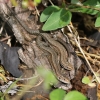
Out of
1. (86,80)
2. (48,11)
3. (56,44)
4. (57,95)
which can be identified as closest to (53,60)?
(56,44)

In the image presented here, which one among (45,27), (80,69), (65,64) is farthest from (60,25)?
(80,69)

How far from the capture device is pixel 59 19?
6.94 ft

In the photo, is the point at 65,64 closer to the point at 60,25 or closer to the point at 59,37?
the point at 59,37

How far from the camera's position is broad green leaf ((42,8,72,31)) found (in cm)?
209

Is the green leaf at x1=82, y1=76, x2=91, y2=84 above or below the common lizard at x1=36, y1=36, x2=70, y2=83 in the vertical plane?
below

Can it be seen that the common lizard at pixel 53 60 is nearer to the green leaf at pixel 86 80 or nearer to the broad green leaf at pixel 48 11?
the green leaf at pixel 86 80

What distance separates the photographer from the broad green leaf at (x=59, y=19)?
2.09 metres

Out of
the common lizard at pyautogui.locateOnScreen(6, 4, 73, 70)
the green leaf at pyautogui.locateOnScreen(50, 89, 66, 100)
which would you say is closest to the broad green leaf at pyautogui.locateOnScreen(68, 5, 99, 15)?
the common lizard at pyautogui.locateOnScreen(6, 4, 73, 70)

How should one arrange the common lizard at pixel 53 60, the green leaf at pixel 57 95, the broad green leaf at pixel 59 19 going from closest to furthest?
the green leaf at pixel 57 95
the broad green leaf at pixel 59 19
the common lizard at pixel 53 60

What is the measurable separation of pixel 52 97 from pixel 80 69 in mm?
1158

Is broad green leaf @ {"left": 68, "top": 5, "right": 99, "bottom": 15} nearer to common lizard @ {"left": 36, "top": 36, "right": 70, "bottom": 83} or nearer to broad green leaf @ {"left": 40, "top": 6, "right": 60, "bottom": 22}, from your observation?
broad green leaf @ {"left": 40, "top": 6, "right": 60, "bottom": 22}

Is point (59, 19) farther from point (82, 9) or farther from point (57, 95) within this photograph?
point (57, 95)

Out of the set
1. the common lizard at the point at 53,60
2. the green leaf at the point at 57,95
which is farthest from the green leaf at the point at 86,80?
the green leaf at the point at 57,95

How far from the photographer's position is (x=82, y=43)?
9.78 feet
